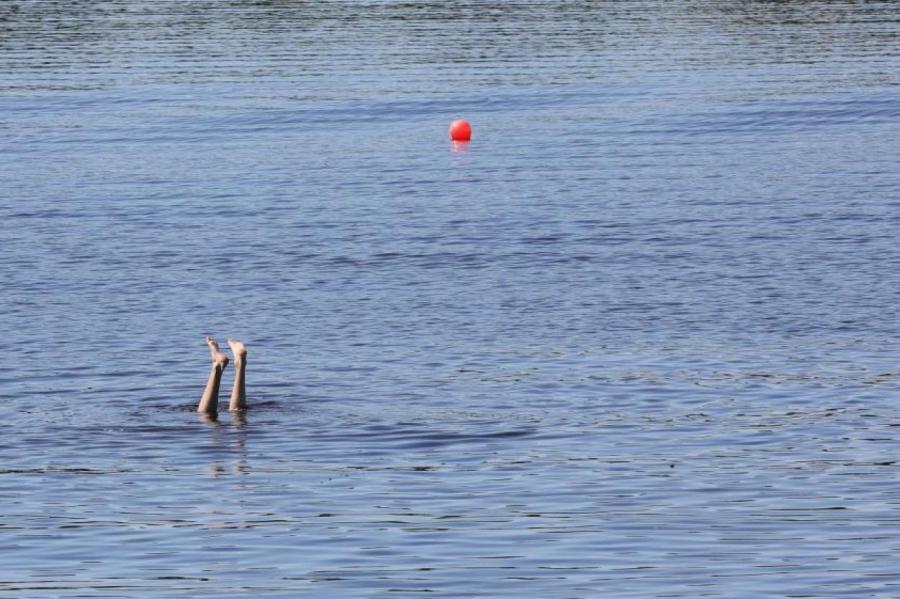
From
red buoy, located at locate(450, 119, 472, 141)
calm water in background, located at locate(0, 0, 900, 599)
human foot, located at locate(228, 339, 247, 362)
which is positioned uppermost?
human foot, located at locate(228, 339, 247, 362)

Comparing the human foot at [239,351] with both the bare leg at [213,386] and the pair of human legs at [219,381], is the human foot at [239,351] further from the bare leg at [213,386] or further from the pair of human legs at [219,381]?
the bare leg at [213,386]

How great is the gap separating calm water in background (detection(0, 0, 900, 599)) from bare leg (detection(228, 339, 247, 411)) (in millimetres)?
398

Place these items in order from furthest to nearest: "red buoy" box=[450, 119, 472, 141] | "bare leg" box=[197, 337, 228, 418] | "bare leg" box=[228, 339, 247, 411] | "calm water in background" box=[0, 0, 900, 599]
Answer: "red buoy" box=[450, 119, 472, 141], "bare leg" box=[228, 339, 247, 411], "bare leg" box=[197, 337, 228, 418], "calm water in background" box=[0, 0, 900, 599]

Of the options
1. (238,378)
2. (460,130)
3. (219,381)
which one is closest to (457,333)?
(238,378)

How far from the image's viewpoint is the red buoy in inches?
2208

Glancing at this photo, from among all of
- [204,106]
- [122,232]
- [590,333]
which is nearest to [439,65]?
[204,106]

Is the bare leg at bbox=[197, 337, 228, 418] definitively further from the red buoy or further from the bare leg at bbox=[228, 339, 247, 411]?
the red buoy

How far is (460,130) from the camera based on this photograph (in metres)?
56.2

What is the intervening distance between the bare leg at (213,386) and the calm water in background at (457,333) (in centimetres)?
41

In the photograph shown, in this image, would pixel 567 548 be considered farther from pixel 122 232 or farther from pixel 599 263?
pixel 122 232

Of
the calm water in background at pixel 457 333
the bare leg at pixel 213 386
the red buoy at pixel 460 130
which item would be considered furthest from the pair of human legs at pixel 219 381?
the red buoy at pixel 460 130

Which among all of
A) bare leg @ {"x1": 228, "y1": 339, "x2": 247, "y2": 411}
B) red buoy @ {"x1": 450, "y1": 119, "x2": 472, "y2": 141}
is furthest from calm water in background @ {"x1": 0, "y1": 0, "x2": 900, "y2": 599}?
red buoy @ {"x1": 450, "y1": 119, "x2": 472, "y2": 141}

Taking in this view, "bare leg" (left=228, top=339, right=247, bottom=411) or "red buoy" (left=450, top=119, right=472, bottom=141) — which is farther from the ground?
"bare leg" (left=228, top=339, right=247, bottom=411)

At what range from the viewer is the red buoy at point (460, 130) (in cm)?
5609
